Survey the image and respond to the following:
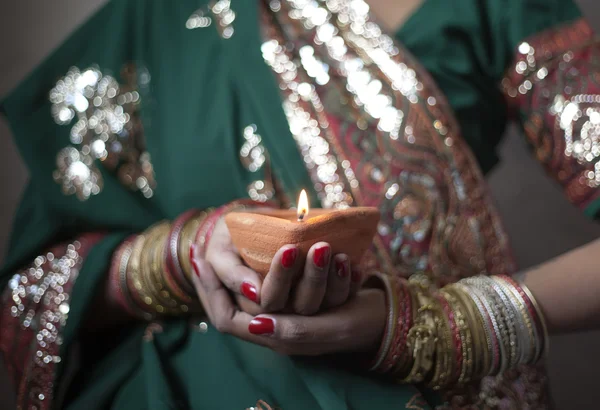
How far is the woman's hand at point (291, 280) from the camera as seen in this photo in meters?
0.36

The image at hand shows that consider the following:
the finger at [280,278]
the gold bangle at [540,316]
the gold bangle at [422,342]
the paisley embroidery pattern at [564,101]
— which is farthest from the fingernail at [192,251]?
the paisley embroidery pattern at [564,101]

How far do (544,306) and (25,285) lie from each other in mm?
569

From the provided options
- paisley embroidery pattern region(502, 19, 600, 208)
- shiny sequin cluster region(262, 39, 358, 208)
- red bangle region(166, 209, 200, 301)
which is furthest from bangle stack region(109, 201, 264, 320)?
paisley embroidery pattern region(502, 19, 600, 208)

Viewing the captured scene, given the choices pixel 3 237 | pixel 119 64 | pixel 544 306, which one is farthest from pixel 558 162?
pixel 3 237

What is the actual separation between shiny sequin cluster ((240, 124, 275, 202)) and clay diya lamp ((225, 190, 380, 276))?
22 cm

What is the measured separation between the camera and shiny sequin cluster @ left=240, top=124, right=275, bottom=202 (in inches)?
24.2

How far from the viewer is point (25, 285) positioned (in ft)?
1.96

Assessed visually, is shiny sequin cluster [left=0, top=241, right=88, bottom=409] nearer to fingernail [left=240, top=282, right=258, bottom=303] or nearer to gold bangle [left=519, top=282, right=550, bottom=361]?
fingernail [left=240, top=282, right=258, bottom=303]

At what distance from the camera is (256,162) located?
62 cm

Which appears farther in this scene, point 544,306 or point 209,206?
point 209,206

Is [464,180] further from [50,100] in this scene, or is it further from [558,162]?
[50,100]

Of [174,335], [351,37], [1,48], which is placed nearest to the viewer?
[174,335]

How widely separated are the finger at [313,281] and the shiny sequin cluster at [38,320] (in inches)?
12.2

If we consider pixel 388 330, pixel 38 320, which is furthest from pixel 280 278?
pixel 38 320
